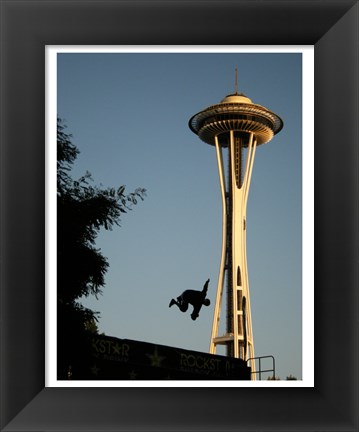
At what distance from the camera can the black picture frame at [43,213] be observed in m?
3.13

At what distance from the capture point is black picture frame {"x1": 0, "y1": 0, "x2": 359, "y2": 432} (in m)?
3.13

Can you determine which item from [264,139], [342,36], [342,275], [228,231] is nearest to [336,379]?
[342,275]

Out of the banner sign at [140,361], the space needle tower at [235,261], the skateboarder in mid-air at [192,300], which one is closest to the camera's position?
the banner sign at [140,361]

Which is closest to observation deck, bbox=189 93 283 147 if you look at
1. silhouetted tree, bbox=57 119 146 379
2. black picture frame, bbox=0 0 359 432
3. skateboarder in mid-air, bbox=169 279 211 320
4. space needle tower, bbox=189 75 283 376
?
space needle tower, bbox=189 75 283 376

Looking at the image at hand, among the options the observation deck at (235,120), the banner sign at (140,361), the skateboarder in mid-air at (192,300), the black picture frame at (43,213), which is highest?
the observation deck at (235,120)

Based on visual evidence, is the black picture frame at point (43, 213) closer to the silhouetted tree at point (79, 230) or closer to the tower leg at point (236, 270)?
the silhouetted tree at point (79, 230)

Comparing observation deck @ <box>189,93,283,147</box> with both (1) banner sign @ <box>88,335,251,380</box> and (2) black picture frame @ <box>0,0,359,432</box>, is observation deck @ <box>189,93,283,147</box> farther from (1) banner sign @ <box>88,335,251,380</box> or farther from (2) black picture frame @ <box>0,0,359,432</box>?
(2) black picture frame @ <box>0,0,359,432</box>

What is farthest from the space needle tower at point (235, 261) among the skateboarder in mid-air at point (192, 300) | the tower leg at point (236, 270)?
the skateboarder in mid-air at point (192, 300)

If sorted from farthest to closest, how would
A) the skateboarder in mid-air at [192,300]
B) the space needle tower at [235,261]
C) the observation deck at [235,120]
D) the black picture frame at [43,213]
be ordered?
the observation deck at [235,120] → the space needle tower at [235,261] → the skateboarder in mid-air at [192,300] → the black picture frame at [43,213]

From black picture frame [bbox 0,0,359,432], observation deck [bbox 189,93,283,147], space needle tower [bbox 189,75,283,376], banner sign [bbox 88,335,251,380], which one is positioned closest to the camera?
black picture frame [bbox 0,0,359,432]

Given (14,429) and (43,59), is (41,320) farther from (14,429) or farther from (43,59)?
(43,59)

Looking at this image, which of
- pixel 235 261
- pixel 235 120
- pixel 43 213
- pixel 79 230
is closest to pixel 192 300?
pixel 235 261

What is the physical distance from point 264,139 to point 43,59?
23.6 meters

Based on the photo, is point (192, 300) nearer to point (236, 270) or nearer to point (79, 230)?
point (236, 270)
